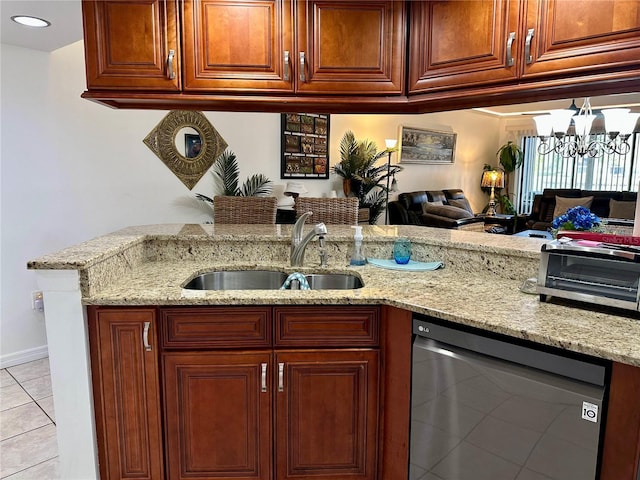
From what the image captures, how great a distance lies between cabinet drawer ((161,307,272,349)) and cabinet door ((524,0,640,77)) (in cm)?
130

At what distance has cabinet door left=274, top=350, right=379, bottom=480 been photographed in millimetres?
1638

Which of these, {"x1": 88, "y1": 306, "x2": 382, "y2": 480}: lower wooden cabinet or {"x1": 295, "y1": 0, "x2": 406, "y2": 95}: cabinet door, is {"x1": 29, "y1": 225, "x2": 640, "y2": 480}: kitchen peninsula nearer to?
{"x1": 88, "y1": 306, "x2": 382, "y2": 480}: lower wooden cabinet

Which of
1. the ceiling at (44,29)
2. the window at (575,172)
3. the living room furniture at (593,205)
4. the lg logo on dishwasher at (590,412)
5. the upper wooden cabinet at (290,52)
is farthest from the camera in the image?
the window at (575,172)

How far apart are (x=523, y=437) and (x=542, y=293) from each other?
0.50 metres

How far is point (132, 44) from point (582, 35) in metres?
1.65

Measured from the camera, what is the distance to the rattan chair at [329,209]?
3219 mm

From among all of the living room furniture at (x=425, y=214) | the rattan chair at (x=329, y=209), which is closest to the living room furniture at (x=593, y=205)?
the living room furniture at (x=425, y=214)

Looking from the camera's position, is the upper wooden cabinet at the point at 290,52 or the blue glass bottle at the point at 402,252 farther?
the blue glass bottle at the point at 402,252

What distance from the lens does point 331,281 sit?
2.09 meters

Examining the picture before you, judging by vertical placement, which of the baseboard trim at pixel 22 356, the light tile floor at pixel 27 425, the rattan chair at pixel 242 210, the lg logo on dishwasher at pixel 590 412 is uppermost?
the rattan chair at pixel 242 210

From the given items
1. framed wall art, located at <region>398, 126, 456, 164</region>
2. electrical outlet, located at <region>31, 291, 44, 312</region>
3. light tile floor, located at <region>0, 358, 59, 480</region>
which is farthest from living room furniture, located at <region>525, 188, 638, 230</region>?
light tile floor, located at <region>0, 358, 59, 480</region>

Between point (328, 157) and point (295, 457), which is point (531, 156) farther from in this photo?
point (295, 457)

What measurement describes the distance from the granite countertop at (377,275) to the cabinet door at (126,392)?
9cm

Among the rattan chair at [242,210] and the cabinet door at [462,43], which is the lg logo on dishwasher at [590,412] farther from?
the rattan chair at [242,210]
